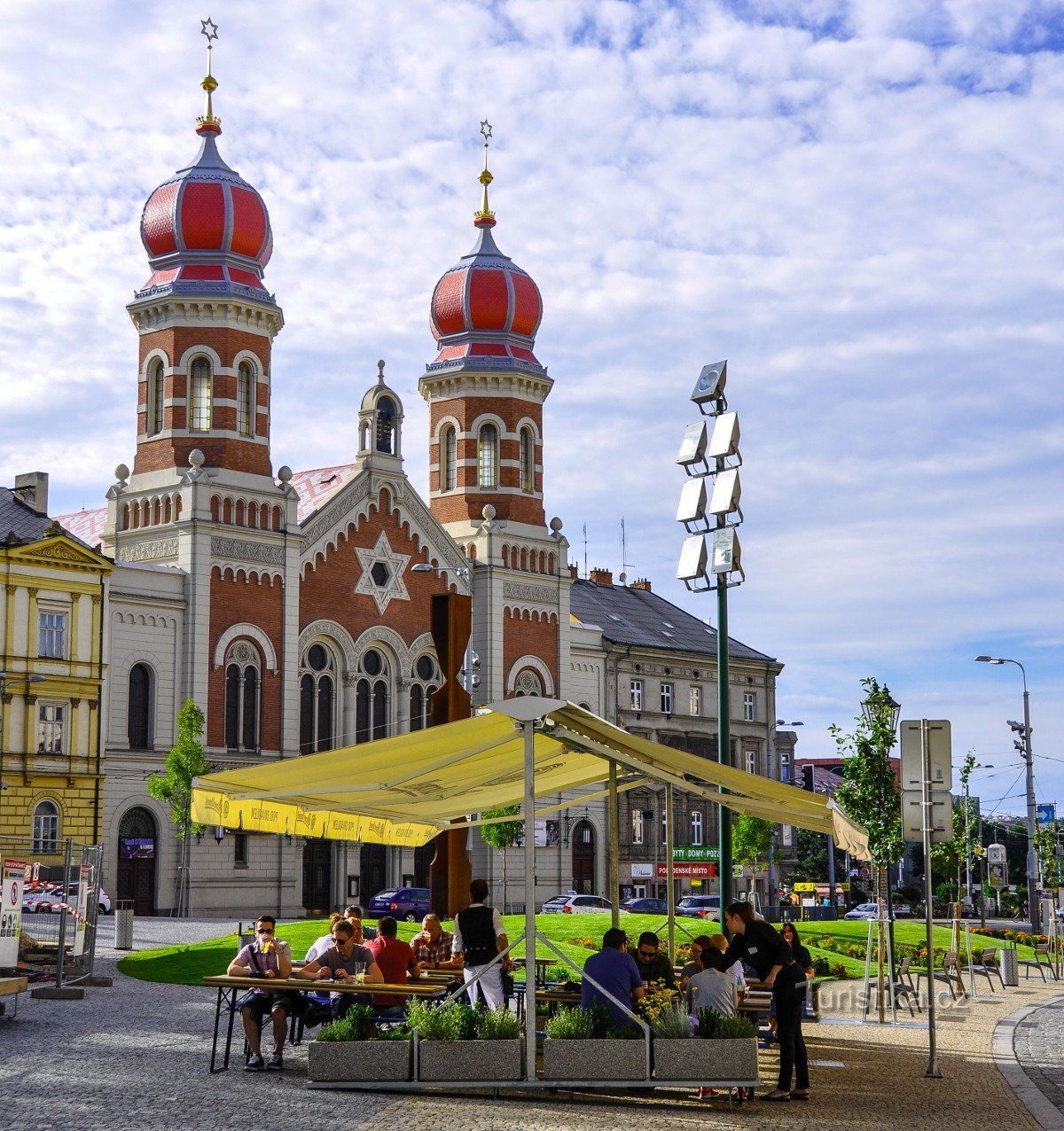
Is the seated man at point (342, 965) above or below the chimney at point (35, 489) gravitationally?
below

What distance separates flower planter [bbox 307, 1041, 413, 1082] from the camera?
14555mm

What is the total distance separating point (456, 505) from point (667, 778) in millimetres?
49911

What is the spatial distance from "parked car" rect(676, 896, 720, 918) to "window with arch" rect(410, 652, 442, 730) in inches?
432

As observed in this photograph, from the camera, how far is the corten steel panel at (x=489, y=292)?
213ft

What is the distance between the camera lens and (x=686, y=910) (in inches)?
2159

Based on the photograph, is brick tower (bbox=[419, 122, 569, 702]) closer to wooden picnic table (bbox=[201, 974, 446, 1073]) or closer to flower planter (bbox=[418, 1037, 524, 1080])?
wooden picnic table (bbox=[201, 974, 446, 1073])

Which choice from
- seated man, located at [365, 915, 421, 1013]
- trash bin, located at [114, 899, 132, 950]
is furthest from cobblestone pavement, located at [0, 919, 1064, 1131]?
trash bin, located at [114, 899, 132, 950]

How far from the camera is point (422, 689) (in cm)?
6138

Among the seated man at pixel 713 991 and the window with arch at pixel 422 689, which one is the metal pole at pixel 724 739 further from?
the window with arch at pixel 422 689

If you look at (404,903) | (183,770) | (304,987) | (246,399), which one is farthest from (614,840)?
(246,399)

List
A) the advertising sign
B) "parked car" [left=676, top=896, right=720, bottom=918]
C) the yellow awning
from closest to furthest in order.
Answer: the yellow awning
the advertising sign
"parked car" [left=676, top=896, right=720, bottom=918]

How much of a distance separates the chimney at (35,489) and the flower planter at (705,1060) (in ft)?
143

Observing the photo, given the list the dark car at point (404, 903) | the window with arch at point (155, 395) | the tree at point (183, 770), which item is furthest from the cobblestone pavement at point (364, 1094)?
the window with arch at point (155, 395)

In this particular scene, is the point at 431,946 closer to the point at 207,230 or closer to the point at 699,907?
the point at 699,907
